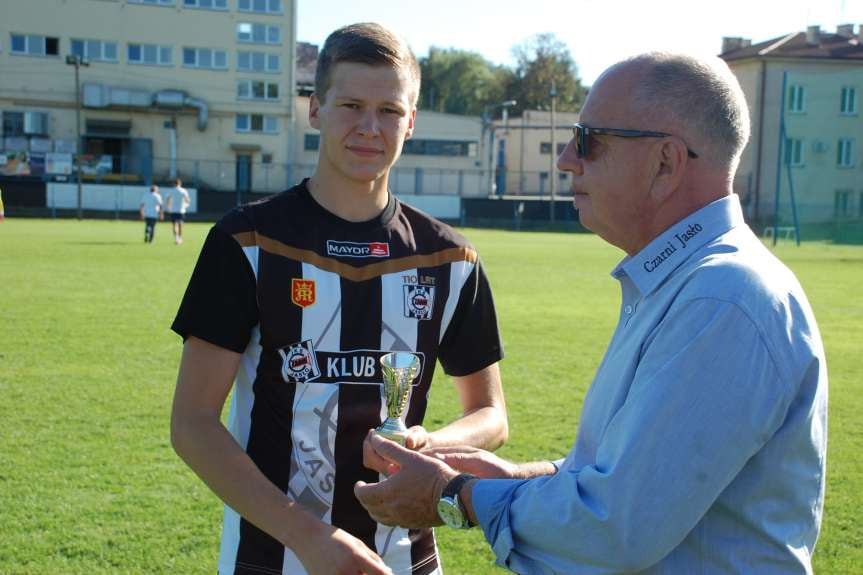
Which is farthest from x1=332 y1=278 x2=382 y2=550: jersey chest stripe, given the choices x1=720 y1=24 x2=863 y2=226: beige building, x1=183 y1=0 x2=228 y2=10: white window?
x1=183 y1=0 x2=228 y2=10: white window

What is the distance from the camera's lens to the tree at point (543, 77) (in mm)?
93062

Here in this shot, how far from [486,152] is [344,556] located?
68.7m

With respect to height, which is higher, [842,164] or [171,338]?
[842,164]

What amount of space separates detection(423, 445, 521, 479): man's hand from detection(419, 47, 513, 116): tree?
337ft

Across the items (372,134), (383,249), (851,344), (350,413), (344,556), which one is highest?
(372,134)

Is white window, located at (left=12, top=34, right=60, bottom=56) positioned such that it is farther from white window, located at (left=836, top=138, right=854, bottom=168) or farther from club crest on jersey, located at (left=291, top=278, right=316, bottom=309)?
club crest on jersey, located at (left=291, top=278, right=316, bottom=309)

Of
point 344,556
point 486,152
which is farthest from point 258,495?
point 486,152

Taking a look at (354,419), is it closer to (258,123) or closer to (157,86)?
(157,86)

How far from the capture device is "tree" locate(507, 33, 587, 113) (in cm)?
9306

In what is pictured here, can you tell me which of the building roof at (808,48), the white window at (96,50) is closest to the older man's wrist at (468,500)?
the building roof at (808,48)

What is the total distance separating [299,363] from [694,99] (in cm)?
130

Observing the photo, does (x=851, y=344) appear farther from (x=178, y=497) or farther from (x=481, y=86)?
(x=481, y=86)

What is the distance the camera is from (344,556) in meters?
2.37

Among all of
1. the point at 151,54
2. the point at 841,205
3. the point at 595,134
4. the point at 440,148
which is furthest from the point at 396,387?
the point at 440,148
